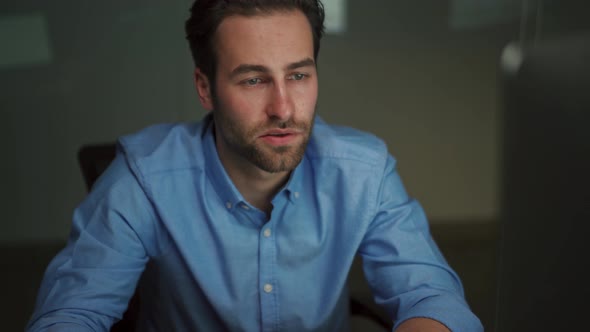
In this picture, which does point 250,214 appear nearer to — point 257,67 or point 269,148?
point 269,148

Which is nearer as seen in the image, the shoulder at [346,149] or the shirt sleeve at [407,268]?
the shirt sleeve at [407,268]

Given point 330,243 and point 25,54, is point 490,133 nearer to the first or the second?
point 330,243

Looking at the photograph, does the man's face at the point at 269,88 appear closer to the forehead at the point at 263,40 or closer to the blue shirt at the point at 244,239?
the forehead at the point at 263,40

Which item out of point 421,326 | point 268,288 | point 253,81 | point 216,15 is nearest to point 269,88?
point 253,81

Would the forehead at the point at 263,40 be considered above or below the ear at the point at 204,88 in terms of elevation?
above

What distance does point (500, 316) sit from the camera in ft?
1.35

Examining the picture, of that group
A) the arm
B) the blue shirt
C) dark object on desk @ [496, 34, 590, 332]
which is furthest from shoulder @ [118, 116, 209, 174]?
dark object on desk @ [496, 34, 590, 332]

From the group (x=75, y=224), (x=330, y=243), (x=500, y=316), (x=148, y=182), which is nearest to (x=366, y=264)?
(x=330, y=243)

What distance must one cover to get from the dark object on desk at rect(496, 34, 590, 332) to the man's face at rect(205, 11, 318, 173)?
82 centimetres

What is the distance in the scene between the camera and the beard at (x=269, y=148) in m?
1.21

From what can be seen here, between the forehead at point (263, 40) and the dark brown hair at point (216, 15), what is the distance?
0.01 metres

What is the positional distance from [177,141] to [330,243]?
0.42m

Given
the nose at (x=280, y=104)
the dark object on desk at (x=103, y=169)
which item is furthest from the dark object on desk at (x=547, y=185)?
the dark object on desk at (x=103, y=169)

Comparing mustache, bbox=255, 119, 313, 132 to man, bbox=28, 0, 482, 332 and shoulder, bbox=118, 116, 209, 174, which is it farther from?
shoulder, bbox=118, 116, 209, 174
